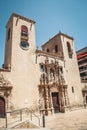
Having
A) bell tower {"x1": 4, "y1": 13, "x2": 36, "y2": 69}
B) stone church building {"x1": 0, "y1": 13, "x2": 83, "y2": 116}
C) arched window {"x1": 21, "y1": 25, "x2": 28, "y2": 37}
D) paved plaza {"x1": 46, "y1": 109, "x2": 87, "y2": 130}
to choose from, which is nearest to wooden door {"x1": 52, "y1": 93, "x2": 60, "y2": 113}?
stone church building {"x1": 0, "y1": 13, "x2": 83, "y2": 116}

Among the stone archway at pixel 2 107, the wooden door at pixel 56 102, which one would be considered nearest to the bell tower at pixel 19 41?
the stone archway at pixel 2 107

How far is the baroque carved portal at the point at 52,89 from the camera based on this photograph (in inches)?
609

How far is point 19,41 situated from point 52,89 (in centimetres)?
814

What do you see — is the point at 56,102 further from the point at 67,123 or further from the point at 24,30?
the point at 24,30

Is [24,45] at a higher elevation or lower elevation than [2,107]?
higher

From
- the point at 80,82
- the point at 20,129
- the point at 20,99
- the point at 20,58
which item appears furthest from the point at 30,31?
the point at 20,129

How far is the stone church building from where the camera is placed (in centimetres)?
1315

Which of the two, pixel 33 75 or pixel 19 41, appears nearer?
pixel 33 75

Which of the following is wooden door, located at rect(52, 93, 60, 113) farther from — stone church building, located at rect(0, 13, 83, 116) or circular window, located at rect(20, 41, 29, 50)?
circular window, located at rect(20, 41, 29, 50)

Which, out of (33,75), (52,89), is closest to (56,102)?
(52,89)

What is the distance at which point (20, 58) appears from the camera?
49.1 ft

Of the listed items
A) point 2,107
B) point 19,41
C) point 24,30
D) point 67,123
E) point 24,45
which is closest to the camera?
point 67,123

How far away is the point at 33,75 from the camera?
15.4 m

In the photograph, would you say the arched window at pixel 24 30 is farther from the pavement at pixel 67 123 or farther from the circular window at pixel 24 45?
the pavement at pixel 67 123
